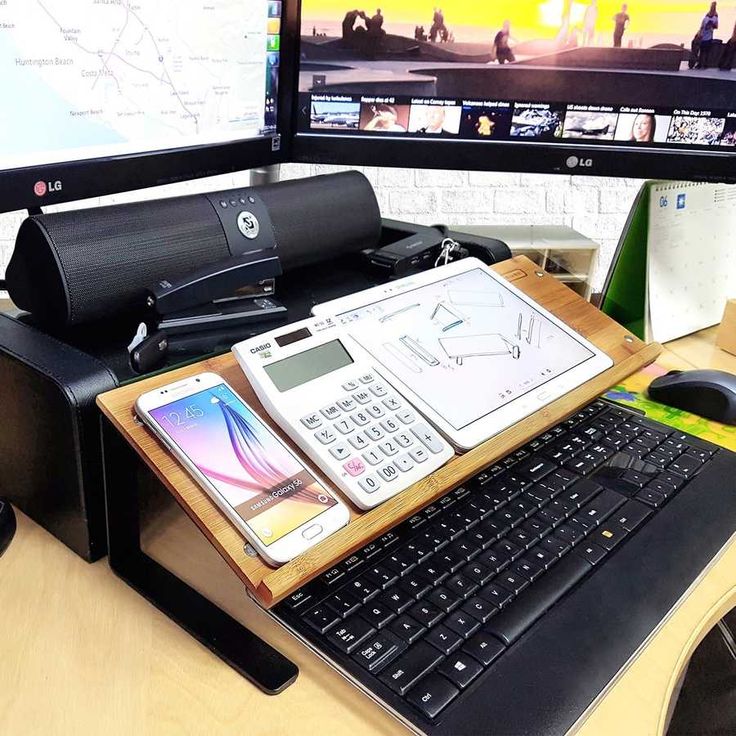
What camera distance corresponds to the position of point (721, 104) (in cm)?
86

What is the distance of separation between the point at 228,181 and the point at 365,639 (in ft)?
3.63

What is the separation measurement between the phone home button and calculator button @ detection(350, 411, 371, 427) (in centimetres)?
10

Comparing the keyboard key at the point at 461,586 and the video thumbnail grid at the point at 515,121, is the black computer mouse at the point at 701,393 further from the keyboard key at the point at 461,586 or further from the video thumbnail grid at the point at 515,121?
the keyboard key at the point at 461,586

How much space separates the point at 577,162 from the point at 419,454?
1.63 ft

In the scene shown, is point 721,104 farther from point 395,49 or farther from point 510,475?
point 510,475

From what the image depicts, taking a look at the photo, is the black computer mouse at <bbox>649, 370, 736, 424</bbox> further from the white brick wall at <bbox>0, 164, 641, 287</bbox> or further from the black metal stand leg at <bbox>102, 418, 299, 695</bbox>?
the white brick wall at <bbox>0, 164, 641, 287</bbox>

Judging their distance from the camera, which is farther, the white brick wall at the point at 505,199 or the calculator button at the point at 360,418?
the white brick wall at the point at 505,199

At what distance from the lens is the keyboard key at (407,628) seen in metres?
0.47

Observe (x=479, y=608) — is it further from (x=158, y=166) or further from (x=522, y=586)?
(x=158, y=166)

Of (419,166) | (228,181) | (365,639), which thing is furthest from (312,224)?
(228,181)

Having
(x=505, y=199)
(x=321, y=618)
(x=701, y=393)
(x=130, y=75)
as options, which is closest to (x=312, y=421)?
(x=321, y=618)

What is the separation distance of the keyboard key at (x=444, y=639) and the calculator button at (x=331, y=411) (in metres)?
0.16

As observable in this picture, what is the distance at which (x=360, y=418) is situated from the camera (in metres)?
0.55

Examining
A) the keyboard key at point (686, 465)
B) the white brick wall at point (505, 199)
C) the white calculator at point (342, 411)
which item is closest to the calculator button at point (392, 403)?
the white calculator at point (342, 411)
